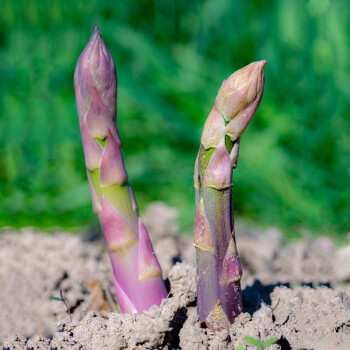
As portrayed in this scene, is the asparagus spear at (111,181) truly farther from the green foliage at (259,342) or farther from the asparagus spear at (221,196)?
the green foliage at (259,342)

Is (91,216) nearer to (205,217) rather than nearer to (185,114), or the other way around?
(185,114)

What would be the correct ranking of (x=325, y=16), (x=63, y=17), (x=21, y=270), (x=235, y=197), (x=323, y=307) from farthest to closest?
(x=63, y=17) < (x=325, y=16) < (x=235, y=197) < (x=21, y=270) < (x=323, y=307)

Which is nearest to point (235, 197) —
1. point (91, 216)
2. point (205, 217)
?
point (91, 216)

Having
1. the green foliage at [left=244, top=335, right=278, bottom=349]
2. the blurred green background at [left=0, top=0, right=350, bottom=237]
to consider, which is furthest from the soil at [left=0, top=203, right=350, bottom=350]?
the blurred green background at [left=0, top=0, right=350, bottom=237]

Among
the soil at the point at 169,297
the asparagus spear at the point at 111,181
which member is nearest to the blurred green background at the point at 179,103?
the soil at the point at 169,297

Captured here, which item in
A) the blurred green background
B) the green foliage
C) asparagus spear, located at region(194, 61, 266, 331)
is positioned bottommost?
the green foliage

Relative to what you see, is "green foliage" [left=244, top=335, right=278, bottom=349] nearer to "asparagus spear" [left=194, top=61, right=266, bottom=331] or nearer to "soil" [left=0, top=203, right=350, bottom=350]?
"soil" [left=0, top=203, right=350, bottom=350]
